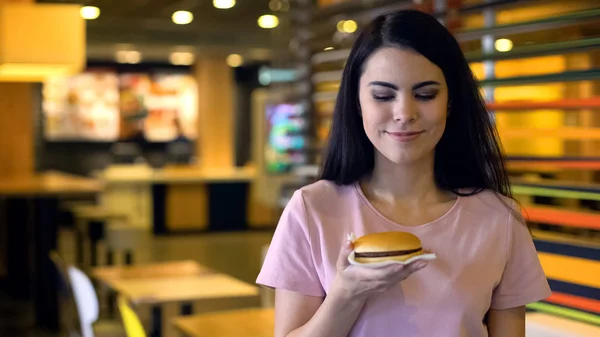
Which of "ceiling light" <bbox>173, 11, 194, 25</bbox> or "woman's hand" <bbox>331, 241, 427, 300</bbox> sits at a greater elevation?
"ceiling light" <bbox>173, 11, 194, 25</bbox>

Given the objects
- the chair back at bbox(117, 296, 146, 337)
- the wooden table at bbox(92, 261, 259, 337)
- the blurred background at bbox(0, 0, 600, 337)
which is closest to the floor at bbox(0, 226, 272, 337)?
the blurred background at bbox(0, 0, 600, 337)

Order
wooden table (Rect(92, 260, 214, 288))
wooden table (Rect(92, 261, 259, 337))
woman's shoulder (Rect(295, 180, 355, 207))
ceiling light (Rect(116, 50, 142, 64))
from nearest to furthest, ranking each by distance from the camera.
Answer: woman's shoulder (Rect(295, 180, 355, 207)) → wooden table (Rect(92, 261, 259, 337)) → wooden table (Rect(92, 260, 214, 288)) → ceiling light (Rect(116, 50, 142, 64))

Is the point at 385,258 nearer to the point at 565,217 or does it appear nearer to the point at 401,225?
the point at 401,225

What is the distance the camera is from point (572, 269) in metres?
2.55

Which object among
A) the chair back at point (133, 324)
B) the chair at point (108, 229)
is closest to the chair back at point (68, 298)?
the chair back at point (133, 324)

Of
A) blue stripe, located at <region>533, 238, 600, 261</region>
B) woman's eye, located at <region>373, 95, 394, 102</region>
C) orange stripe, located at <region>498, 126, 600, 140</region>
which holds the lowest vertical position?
blue stripe, located at <region>533, 238, 600, 261</region>

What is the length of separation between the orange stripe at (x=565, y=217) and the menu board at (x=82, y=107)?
611 inches

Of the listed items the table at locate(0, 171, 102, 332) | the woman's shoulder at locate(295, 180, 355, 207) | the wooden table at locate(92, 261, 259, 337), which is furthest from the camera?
the table at locate(0, 171, 102, 332)

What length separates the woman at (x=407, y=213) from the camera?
4.63ft

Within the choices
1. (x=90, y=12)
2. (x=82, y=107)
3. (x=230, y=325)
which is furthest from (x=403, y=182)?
(x=82, y=107)

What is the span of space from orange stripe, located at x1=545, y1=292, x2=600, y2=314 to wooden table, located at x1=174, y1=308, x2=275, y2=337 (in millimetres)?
1182

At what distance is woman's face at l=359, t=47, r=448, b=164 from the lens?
1.41 meters

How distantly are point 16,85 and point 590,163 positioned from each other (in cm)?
974

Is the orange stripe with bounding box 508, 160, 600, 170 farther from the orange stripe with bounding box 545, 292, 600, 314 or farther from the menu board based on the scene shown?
the menu board
